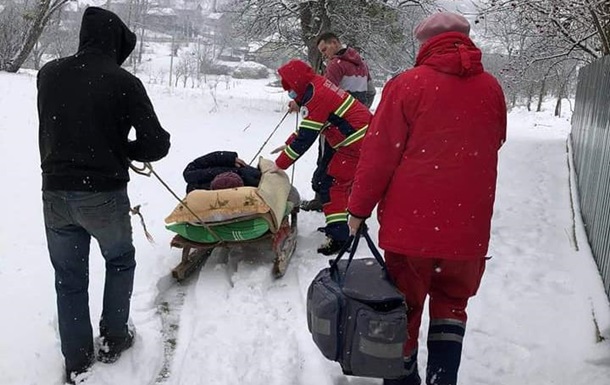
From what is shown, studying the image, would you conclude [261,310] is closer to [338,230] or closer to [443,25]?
[338,230]

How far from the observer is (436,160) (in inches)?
107

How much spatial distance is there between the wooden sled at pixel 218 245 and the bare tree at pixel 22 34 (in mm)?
14792

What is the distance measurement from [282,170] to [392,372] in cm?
290

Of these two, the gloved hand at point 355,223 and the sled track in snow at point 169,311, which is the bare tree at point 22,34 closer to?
the sled track in snow at point 169,311

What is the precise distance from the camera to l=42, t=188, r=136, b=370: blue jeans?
3113 millimetres

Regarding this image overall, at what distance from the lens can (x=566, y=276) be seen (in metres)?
4.96

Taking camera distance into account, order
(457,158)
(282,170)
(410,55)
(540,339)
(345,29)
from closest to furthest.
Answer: (457,158), (540,339), (282,170), (345,29), (410,55)

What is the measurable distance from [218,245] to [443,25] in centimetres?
284

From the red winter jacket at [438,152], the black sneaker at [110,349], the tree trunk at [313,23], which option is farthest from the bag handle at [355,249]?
the tree trunk at [313,23]

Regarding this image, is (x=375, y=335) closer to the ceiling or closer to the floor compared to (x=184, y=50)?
closer to the ceiling

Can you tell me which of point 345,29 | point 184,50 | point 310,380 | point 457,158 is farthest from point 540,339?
point 184,50

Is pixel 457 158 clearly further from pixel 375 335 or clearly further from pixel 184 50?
pixel 184 50

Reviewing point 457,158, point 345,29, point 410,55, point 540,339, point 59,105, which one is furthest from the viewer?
point 410,55

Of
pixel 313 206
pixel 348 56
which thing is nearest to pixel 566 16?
pixel 348 56
